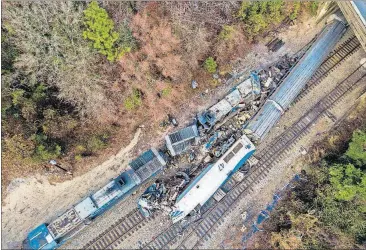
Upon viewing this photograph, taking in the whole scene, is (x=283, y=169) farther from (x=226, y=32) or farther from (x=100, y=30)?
(x=100, y=30)

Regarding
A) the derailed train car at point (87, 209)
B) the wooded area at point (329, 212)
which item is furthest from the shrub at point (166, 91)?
the wooded area at point (329, 212)

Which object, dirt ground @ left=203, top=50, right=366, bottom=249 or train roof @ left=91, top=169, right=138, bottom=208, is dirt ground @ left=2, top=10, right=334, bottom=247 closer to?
train roof @ left=91, top=169, right=138, bottom=208

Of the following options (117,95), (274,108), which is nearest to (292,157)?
(274,108)

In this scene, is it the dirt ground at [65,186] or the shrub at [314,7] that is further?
the shrub at [314,7]

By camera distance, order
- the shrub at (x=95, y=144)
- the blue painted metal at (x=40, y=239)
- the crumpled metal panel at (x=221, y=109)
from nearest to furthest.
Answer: the blue painted metal at (x=40, y=239) → the shrub at (x=95, y=144) → the crumpled metal panel at (x=221, y=109)

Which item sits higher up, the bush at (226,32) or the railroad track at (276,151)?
the bush at (226,32)

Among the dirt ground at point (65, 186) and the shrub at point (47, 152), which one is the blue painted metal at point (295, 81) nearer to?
the dirt ground at point (65, 186)

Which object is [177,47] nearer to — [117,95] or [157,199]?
[117,95]
